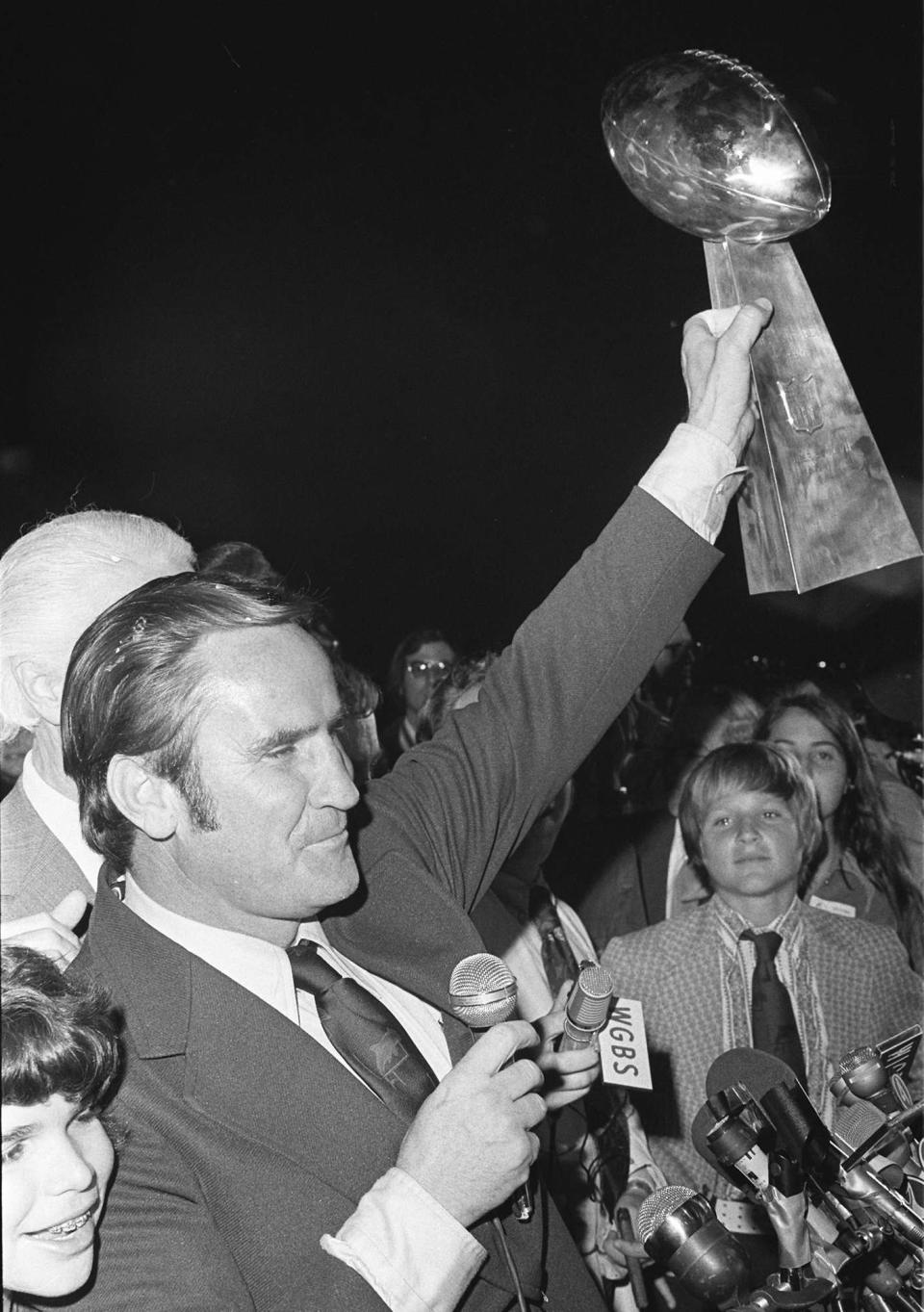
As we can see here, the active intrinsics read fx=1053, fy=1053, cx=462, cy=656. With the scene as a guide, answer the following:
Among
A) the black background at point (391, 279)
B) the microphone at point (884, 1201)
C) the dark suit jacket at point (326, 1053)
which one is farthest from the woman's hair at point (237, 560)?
the microphone at point (884, 1201)

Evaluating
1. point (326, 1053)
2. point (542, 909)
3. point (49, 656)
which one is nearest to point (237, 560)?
point (542, 909)

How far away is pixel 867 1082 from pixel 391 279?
4.89m

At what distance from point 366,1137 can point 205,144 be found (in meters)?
3.85

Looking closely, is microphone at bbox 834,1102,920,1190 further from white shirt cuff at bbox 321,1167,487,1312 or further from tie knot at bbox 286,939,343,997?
tie knot at bbox 286,939,343,997

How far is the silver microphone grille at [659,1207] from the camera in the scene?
1.22m

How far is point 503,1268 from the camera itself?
51.1 inches

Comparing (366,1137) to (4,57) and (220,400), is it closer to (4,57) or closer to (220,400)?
(4,57)

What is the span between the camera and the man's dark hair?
1309 millimetres

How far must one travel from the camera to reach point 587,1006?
1.36 meters

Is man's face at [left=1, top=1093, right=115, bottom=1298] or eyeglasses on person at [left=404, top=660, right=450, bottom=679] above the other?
man's face at [left=1, top=1093, right=115, bottom=1298]

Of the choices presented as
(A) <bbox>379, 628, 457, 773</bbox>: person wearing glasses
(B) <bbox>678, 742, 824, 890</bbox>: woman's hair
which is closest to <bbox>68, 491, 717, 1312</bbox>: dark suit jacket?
(B) <bbox>678, 742, 824, 890</bbox>: woman's hair

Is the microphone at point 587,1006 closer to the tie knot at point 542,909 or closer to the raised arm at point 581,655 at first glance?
the raised arm at point 581,655

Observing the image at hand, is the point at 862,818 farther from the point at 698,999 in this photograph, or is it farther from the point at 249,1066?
the point at 249,1066

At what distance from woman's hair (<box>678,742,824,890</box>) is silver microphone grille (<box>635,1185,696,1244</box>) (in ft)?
5.36
